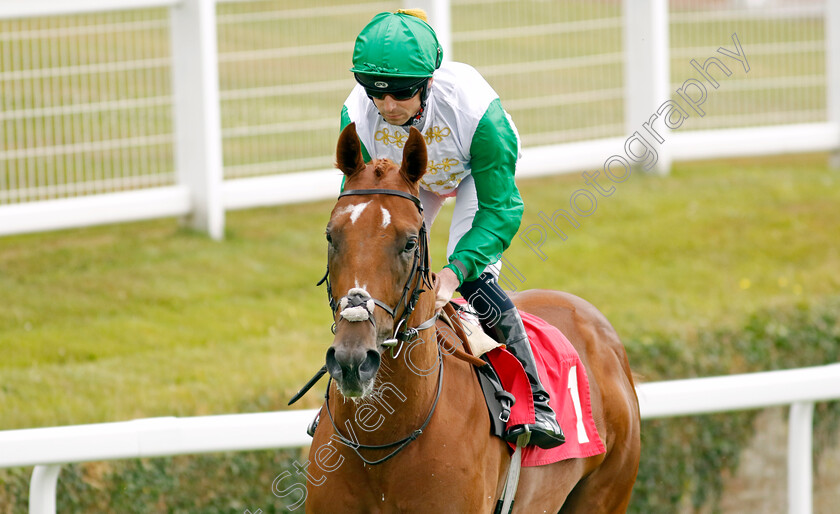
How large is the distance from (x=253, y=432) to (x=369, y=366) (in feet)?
4.69

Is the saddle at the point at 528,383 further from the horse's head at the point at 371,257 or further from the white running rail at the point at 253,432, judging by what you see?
the white running rail at the point at 253,432

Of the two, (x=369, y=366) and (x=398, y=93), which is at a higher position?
(x=398, y=93)

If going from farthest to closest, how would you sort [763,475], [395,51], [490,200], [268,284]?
[268,284]
[763,475]
[490,200]
[395,51]

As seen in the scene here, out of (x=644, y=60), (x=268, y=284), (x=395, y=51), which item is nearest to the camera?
(x=395, y=51)

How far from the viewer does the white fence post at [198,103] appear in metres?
6.98

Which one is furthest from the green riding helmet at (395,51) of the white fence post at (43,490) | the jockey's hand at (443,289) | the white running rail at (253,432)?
the white fence post at (43,490)

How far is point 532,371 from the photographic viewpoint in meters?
3.33

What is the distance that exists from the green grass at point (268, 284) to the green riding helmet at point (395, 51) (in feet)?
8.39

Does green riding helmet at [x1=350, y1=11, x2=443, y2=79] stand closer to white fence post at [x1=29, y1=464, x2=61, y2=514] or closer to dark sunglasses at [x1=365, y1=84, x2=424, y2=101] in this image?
dark sunglasses at [x1=365, y1=84, x2=424, y2=101]

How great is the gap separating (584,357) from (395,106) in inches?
56.0

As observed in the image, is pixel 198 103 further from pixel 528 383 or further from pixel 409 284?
pixel 409 284

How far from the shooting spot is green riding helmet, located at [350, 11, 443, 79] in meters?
2.83

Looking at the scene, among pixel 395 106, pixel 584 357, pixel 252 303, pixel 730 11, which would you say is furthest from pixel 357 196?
pixel 730 11

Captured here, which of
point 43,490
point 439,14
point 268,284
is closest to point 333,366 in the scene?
point 43,490
